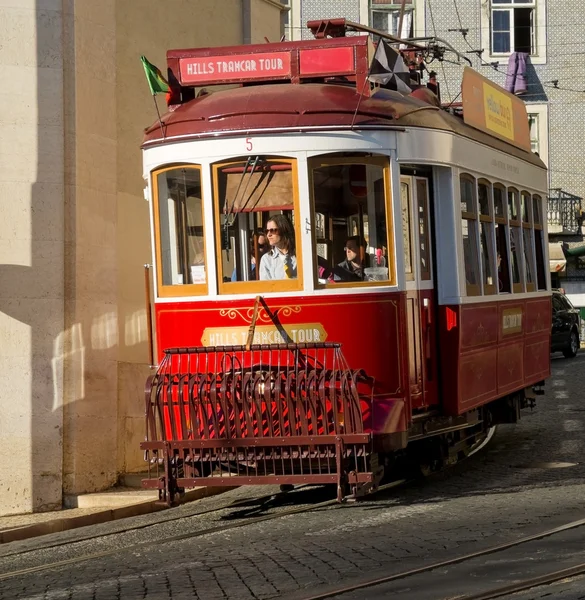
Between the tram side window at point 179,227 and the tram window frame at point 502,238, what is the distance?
11.1ft

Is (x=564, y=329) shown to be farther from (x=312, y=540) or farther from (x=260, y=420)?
(x=312, y=540)

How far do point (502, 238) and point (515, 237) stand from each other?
65 cm

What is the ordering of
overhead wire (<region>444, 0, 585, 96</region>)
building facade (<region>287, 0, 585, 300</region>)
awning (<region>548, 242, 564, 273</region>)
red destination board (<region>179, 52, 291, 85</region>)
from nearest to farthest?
red destination board (<region>179, 52, 291, 85</region>) < overhead wire (<region>444, 0, 585, 96</region>) < building facade (<region>287, 0, 585, 300</region>) < awning (<region>548, 242, 564, 273</region>)

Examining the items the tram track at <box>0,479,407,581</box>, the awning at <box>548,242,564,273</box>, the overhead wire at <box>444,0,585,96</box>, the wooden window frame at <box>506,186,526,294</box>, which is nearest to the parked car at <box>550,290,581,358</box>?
the awning at <box>548,242,564,273</box>

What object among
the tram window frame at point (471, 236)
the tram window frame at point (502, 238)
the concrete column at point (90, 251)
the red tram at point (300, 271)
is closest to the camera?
the red tram at point (300, 271)

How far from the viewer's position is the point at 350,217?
34.5 ft

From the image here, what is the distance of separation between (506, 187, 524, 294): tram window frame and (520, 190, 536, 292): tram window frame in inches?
6.6

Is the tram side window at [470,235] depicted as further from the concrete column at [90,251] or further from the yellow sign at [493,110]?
the concrete column at [90,251]

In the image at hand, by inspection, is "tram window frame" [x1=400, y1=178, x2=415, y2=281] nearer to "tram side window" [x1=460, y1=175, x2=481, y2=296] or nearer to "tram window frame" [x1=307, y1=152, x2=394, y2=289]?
"tram window frame" [x1=307, y1=152, x2=394, y2=289]

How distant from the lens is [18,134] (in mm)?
12664

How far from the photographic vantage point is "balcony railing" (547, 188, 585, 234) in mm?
40188

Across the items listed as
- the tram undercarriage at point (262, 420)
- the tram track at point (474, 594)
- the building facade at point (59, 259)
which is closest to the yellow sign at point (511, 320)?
the tram undercarriage at point (262, 420)

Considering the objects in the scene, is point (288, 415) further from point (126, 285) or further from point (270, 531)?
point (126, 285)

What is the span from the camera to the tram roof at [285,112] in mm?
10344
